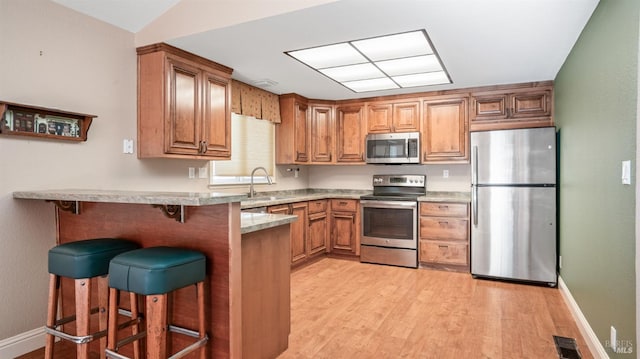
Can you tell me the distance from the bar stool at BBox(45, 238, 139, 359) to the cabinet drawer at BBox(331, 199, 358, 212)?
3196 millimetres

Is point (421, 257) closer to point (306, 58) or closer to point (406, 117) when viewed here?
point (406, 117)

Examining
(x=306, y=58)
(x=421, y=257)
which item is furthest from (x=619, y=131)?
(x=421, y=257)

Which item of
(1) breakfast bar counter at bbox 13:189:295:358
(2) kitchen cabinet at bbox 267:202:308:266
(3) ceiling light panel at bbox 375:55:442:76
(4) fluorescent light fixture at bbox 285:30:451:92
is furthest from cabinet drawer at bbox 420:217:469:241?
(1) breakfast bar counter at bbox 13:189:295:358

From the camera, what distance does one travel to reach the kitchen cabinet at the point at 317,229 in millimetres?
4621

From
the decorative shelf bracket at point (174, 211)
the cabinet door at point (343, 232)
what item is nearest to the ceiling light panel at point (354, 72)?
the cabinet door at point (343, 232)

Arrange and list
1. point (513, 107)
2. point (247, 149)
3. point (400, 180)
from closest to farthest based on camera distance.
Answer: point (513, 107)
point (247, 149)
point (400, 180)

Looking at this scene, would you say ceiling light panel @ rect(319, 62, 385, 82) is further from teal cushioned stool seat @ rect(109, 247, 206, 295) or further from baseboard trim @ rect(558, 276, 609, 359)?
baseboard trim @ rect(558, 276, 609, 359)

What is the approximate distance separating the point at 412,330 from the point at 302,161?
2834 mm

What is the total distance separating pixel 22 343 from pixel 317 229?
3108 mm

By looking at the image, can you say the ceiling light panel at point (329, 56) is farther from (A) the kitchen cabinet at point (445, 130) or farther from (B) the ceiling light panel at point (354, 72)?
(A) the kitchen cabinet at point (445, 130)

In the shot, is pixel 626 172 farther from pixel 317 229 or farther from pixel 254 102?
pixel 254 102

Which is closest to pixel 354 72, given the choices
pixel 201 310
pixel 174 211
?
pixel 174 211

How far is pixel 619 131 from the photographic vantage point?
189 cm

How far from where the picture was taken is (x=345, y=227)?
16.1 ft
